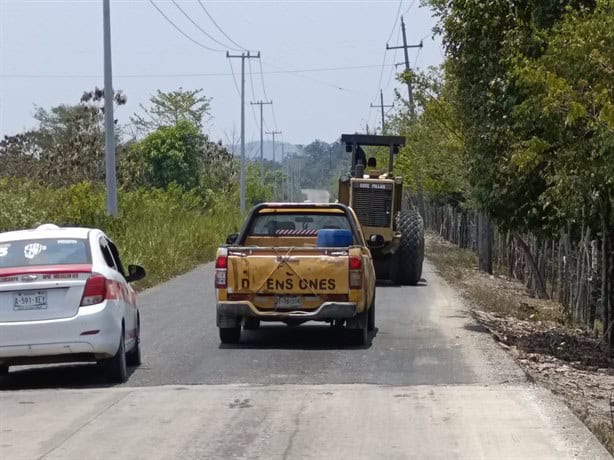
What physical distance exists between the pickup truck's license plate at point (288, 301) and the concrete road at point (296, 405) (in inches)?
22.6

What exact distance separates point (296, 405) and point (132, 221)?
2445 cm

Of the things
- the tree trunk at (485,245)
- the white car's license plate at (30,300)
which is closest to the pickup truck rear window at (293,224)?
the white car's license plate at (30,300)

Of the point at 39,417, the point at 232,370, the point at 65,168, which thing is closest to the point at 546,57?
the point at 232,370

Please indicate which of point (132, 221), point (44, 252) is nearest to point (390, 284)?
point (132, 221)

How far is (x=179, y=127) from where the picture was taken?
6228cm

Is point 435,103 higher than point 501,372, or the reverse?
point 435,103

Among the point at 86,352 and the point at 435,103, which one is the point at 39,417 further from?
the point at 435,103

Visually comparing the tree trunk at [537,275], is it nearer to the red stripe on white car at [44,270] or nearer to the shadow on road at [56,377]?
the shadow on road at [56,377]

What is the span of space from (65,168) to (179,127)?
1052 cm

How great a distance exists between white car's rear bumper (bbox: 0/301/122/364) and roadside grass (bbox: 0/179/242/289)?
13.8m

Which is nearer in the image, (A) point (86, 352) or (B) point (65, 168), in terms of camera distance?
(A) point (86, 352)

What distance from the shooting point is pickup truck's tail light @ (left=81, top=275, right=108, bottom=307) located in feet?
38.3

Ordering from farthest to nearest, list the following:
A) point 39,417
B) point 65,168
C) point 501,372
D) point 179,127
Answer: point 179,127 → point 65,168 → point 501,372 → point 39,417

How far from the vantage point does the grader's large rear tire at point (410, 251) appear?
26.9 m
